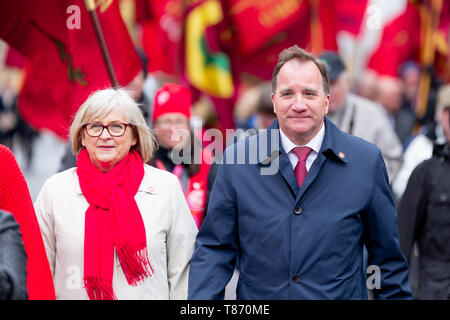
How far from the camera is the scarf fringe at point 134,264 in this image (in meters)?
4.95

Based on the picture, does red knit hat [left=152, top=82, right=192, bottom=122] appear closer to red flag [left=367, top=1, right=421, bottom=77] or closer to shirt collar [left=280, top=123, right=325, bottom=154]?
shirt collar [left=280, top=123, right=325, bottom=154]

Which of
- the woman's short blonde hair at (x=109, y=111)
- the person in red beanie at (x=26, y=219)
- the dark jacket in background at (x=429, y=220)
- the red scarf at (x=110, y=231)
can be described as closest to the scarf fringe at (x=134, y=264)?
the red scarf at (x=110, y=231)

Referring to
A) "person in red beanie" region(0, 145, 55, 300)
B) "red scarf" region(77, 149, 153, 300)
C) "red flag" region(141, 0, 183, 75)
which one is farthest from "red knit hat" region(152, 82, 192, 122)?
"red flag" region(141, 0, 183, 75)

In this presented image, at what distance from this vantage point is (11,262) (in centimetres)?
365

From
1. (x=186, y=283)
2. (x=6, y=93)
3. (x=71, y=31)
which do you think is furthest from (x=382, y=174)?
(x=6, y=93)

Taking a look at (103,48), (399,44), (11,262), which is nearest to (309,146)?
(11,262)

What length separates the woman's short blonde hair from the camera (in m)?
5.27

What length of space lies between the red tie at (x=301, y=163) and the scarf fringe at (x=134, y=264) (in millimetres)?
943

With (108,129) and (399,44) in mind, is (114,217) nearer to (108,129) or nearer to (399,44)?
(108,129)

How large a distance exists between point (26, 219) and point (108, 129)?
43.2 inches

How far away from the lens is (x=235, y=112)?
13.8 meters

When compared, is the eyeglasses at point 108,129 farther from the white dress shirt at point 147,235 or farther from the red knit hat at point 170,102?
the red knit hat at point 170,102

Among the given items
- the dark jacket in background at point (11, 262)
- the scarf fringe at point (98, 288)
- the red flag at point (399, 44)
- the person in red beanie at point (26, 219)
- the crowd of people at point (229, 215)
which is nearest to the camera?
the dark jacket in background at point (11, 262)
